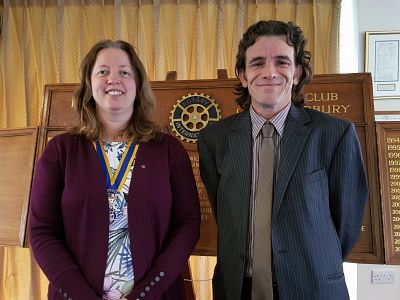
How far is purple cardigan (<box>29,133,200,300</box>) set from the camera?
3.59ft

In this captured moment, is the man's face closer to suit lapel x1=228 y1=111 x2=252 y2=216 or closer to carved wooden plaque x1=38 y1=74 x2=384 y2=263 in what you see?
suit lapel x1=228 y1=111 x2=252 y2=216

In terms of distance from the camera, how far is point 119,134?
127 cm

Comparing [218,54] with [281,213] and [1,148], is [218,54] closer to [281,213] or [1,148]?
[1,148]

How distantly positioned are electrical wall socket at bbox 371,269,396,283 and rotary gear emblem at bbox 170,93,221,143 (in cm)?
145

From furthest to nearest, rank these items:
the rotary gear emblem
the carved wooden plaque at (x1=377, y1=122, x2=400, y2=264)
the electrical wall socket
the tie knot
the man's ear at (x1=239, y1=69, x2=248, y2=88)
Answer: the electrical wall socket < the rotary gear emblem < the carved wooden plaque at (x1=377, y1=122, x2=400, y2=264) < the man's ear at (x1=239, y1=69, x2=248, y2=88) < the tie knot

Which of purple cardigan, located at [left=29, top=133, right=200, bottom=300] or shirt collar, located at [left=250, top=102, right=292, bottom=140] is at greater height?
shirt collar, located at [left=250, top=102, right=292, bottom=140]

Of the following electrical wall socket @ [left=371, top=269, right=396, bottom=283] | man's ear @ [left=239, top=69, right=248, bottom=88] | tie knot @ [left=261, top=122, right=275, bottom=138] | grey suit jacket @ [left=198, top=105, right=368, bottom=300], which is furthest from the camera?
electrical wall socket @ [left=371, top=269, right=396, bottom=283]

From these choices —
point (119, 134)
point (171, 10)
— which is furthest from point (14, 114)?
point (119, 134)

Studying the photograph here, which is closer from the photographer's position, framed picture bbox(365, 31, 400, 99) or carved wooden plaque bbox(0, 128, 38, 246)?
carved wooden plaque bbox(0, 128, 38, 246)

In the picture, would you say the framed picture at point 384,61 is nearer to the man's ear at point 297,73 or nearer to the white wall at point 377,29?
the white wall at point 377,29

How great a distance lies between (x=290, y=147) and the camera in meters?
1.13

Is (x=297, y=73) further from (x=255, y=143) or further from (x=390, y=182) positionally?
(x=390, y=182)

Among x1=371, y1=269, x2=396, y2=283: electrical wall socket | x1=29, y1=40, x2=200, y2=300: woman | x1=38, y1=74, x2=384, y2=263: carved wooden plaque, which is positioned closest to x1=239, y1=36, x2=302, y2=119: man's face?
x1=29, y1=40, x2=200, y2=300: woman

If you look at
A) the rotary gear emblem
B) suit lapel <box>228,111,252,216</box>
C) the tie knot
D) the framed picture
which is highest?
the framed picture
